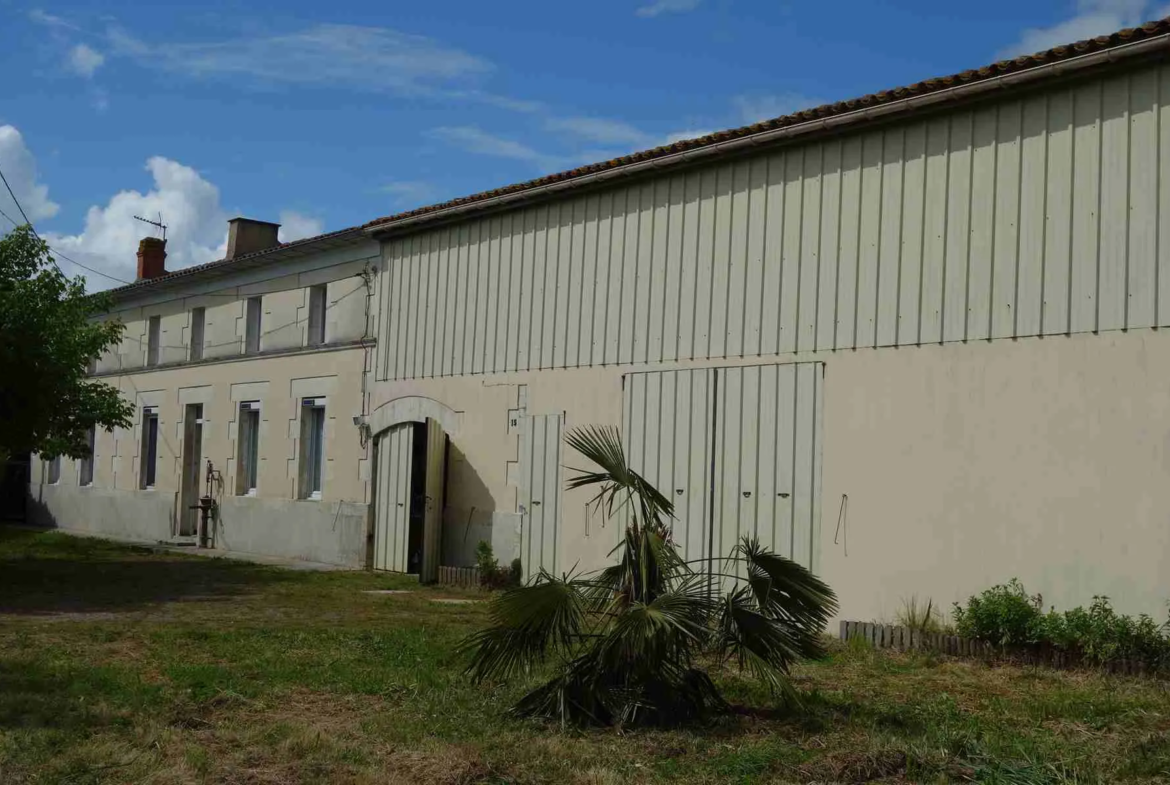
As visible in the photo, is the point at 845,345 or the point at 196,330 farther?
the point at 196,330

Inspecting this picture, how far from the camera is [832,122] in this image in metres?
11.4

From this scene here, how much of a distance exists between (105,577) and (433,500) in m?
4.55

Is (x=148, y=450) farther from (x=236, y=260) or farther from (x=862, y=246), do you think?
(x=862, y=246)

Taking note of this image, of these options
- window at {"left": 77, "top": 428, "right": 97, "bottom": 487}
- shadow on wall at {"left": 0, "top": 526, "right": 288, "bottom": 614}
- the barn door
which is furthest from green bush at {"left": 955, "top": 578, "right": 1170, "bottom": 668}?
window at {"left": 77, "top": 428, "right": 97, "bottom": 487}

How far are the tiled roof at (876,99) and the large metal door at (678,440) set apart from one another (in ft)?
8.12

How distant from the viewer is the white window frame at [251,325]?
68.3 feet

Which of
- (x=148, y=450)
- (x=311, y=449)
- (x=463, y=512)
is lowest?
(x=463, y=512)

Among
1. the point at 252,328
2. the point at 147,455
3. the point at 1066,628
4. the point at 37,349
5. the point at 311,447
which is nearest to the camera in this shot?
the point at 1066,628

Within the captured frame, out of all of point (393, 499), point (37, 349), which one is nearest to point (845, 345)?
point (393, 499)

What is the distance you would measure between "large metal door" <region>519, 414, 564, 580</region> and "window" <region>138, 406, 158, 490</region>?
482 inches

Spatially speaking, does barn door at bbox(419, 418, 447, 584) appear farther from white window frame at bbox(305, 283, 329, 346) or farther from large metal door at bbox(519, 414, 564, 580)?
white window frame at bbox(305, 283, 329, 346)

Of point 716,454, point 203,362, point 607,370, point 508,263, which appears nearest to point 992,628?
point 716,454

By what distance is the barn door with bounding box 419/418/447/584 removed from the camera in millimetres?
15639

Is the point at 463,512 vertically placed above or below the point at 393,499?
below
